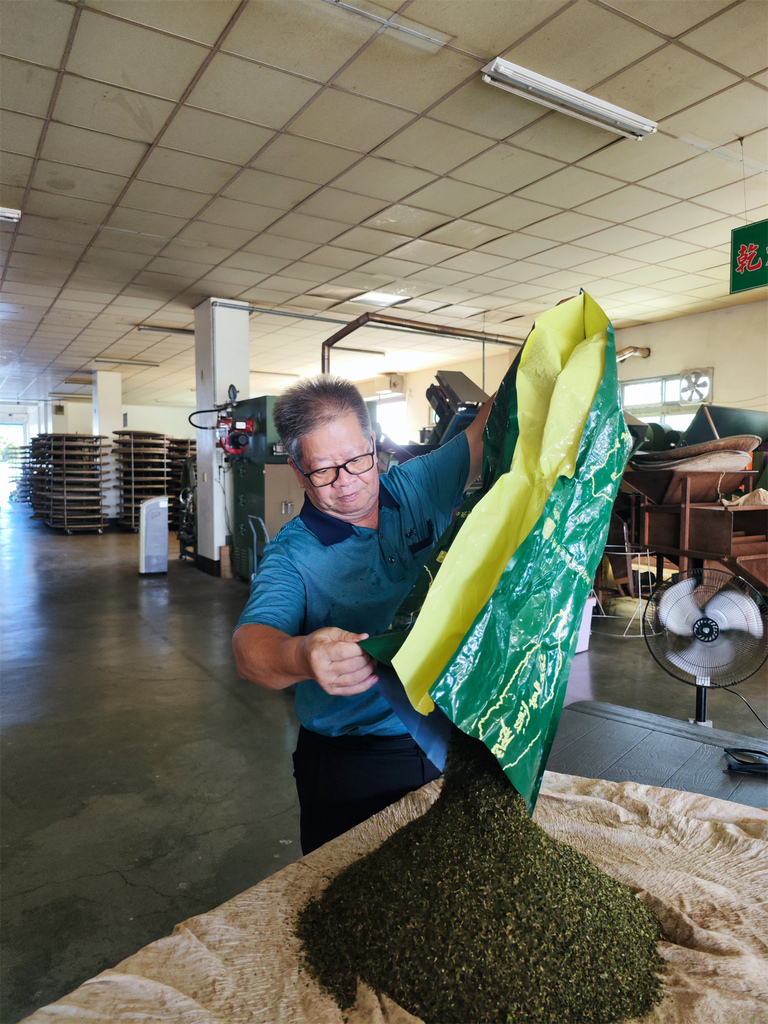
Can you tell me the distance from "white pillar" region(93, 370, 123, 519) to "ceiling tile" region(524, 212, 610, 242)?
9639mm

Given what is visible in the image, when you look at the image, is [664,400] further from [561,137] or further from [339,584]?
[339,584]

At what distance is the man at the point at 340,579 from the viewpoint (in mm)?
1272

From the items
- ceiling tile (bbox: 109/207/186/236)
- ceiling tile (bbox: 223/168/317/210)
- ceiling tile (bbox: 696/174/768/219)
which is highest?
ceiling tile (bbox: 696/174/768/219)

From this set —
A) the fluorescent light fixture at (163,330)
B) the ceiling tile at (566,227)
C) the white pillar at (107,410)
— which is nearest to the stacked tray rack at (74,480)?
the white pillar at (107,410)

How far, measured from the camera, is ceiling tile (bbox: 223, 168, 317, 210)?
14.2 ft

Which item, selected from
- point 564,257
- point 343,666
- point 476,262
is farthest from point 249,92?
Answer: point 564,257

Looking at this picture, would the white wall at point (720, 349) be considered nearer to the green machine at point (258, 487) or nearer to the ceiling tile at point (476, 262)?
the ceiling tile at point (476, 262)

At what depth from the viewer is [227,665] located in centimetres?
439

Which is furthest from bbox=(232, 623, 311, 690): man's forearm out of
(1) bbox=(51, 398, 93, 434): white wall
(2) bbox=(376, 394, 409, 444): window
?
(1) bbox=(51, 398, 93, 434): white wall

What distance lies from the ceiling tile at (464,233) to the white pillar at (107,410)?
8984 mm

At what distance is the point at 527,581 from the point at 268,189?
4440 mm

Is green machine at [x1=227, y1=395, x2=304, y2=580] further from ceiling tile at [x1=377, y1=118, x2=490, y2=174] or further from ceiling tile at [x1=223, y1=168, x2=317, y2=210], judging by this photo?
ceiling tile at [x1=377, y1=118, x2=490, y2=174]

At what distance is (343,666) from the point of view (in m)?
0.90

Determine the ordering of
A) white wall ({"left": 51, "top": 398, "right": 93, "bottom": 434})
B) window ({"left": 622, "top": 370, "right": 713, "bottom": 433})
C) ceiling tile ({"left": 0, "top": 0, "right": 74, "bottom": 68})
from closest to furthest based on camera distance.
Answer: ceiling tile ({"left": 0, "top": 0, "right": 74, "bottom": 68})
window ({"left": 622, "top": 370, "right": 713, "bottom": 433})
white wall ({"left": 51, "top": 398, "right": 93, "bottom": 434})
